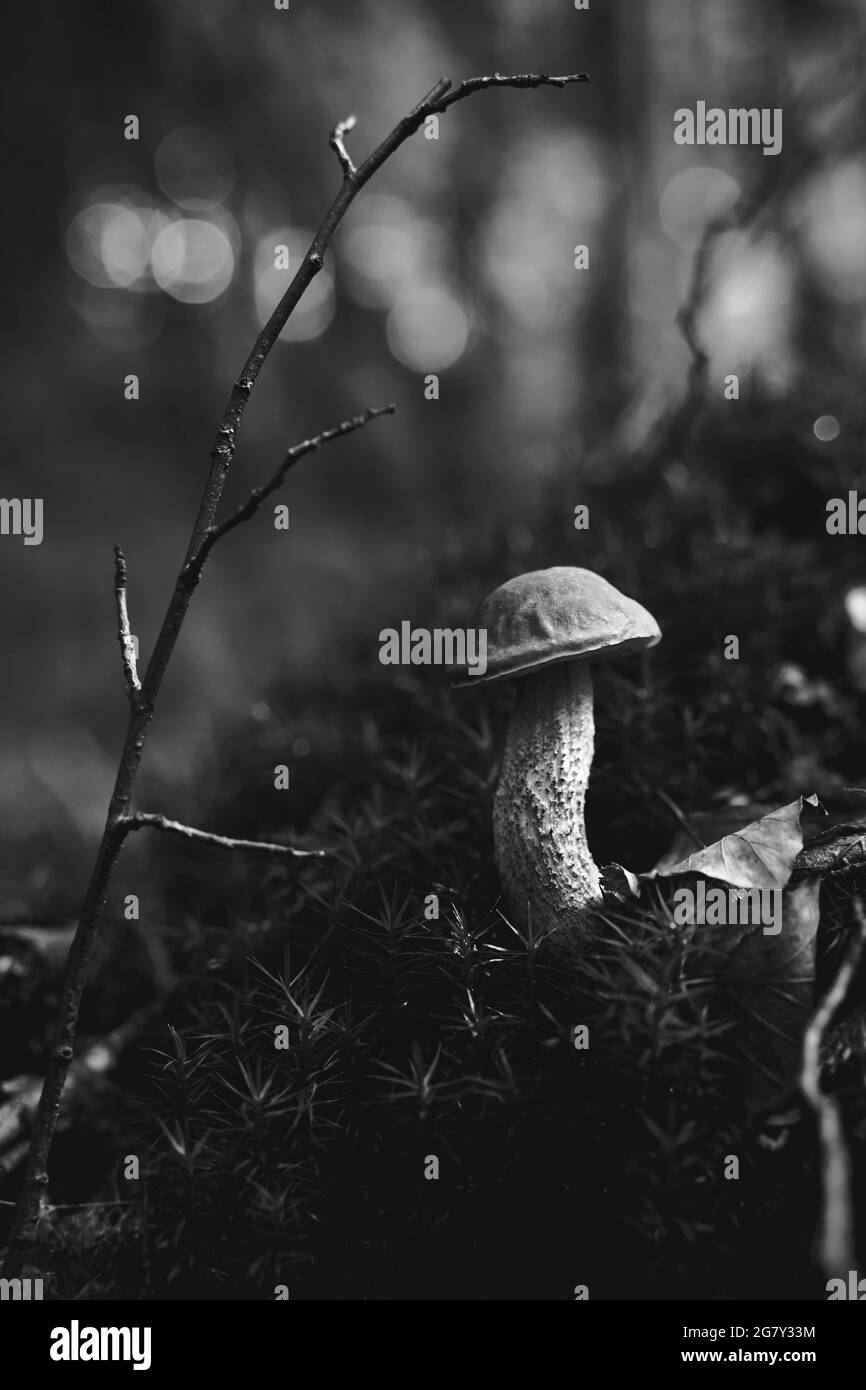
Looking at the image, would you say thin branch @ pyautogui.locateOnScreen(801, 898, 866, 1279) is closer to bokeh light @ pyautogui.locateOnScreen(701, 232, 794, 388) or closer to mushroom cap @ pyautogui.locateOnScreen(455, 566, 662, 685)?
mushroom cap @ pyautogui.locateOnScreen(455, 566, 662, 685)

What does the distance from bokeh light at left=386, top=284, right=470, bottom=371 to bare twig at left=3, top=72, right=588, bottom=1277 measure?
35.4 ft

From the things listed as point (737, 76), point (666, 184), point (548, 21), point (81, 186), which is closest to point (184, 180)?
point (81, 186)

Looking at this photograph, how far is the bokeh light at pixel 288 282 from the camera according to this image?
398 inches

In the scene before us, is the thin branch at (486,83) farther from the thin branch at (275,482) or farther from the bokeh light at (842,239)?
the bokeh light at (842,239)

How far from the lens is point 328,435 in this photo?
1.39 m

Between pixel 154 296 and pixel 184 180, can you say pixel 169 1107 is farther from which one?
pixel 184 180

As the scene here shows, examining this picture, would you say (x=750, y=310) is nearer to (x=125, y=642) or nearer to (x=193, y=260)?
(x=125, y=642)

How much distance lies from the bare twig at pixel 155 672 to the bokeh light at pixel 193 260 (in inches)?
404

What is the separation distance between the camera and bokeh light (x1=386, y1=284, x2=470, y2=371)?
11.7 m

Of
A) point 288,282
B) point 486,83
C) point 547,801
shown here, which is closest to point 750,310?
point 288,282

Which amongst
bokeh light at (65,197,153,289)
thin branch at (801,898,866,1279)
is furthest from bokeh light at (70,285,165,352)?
thin branch at (801,898,866,1279)

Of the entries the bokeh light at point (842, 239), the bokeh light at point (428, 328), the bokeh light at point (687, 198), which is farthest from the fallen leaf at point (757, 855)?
the bokeh light at point (428, 328)

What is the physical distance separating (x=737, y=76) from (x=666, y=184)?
52.9 inches

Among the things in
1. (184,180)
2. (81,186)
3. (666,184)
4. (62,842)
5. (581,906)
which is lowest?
(581,906)
